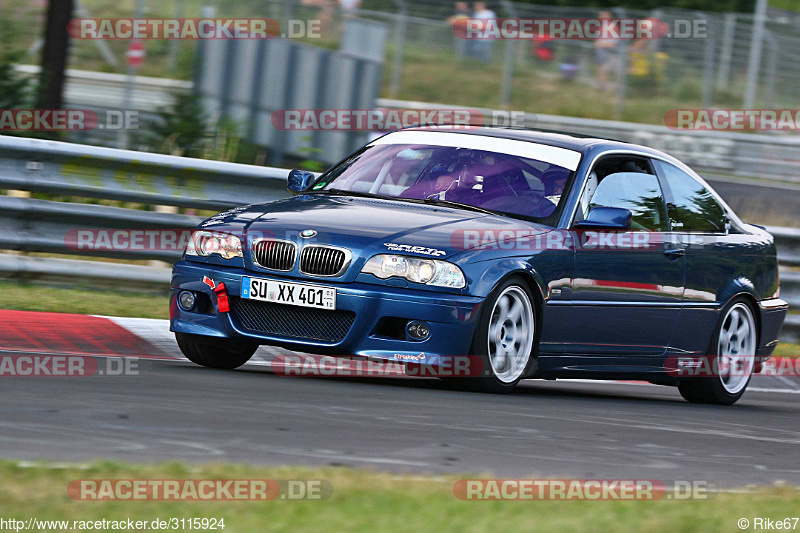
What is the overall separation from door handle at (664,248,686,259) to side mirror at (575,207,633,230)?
78 centimetres

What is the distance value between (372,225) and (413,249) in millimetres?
331

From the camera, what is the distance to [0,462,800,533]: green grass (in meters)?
3.95

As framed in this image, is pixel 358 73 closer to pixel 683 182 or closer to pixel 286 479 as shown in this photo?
pixel 683 182

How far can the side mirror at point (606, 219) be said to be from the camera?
798 cm

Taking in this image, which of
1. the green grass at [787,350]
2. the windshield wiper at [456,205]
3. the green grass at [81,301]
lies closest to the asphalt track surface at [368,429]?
the windshield wiper at [456,205]

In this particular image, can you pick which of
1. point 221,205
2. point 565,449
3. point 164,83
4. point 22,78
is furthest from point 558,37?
point 565,449

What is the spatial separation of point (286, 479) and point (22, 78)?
11.0 meters

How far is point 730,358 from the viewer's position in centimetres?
948

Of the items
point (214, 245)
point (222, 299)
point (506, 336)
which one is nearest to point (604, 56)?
point (506, 336)

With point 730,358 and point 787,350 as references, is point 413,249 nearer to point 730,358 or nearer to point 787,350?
point 730,358

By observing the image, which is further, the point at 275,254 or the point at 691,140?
the point at 691,140

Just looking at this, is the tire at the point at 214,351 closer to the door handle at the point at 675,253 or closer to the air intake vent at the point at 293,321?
the air intake vent at the point at 293,321

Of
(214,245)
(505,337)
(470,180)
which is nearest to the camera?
(505,337)

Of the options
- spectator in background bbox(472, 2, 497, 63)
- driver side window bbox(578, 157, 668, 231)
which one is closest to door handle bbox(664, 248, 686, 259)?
driver side window bbox(578, 157, 668, 231)
